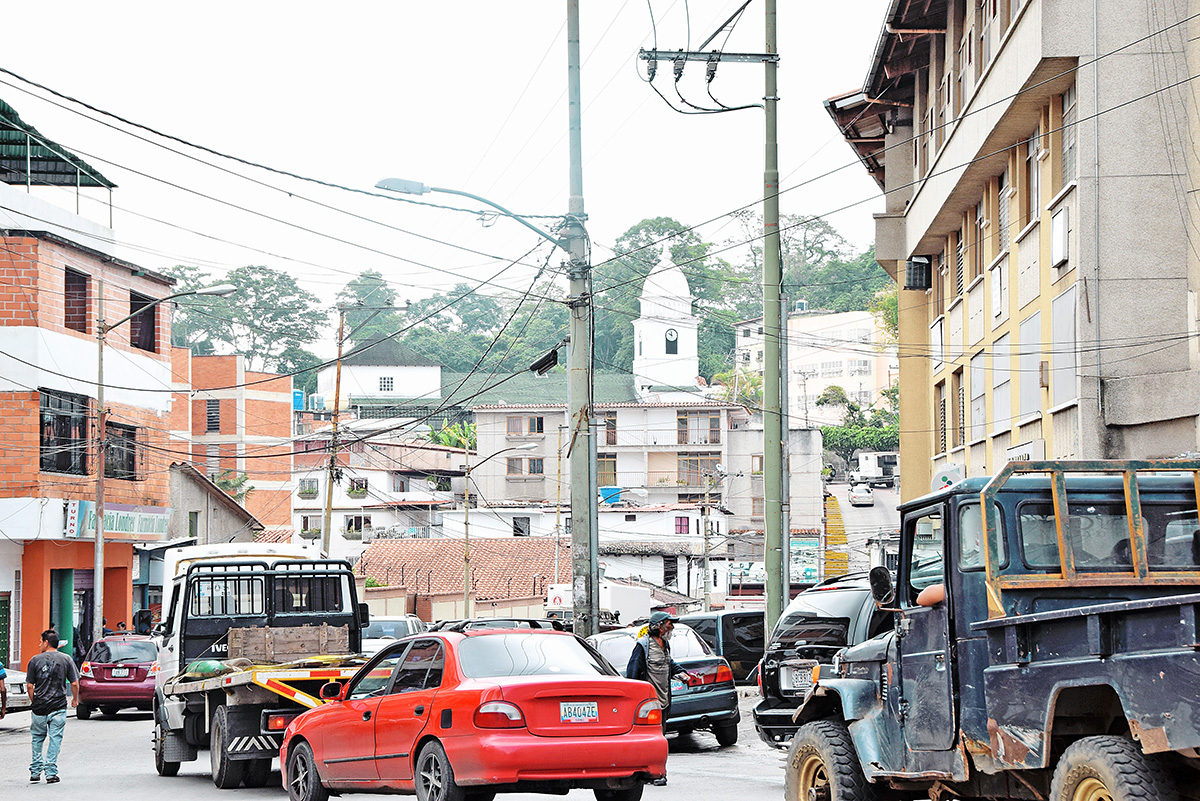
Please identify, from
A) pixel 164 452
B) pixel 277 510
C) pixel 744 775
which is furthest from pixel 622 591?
pixel 744 775

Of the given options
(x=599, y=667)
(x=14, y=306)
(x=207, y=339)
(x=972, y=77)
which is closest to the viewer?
(x=599, y=667)

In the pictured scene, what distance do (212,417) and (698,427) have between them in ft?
88.4

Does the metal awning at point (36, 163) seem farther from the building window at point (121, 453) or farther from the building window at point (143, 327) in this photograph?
the building window at point (121, 453)

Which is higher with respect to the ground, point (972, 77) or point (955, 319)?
point (972, 77)

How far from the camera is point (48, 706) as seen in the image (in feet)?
52.0

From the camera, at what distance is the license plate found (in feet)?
32.7

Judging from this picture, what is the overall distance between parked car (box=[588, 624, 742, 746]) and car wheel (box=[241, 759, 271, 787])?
14.1 feet

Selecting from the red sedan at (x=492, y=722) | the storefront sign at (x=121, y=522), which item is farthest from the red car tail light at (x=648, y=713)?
the storefront sign at (x=121, y=522)

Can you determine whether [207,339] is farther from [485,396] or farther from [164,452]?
[164,452]

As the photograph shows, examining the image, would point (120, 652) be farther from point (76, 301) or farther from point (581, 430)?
point (76, 301)

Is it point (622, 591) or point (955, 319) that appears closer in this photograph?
point (955, 319)

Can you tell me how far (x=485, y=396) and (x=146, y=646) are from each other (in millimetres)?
72119

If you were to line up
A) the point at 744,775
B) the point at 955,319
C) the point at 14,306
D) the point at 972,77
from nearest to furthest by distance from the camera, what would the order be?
the point at 744,775 → the point at 972,77 → the point at 955,319 → the point at 14,306

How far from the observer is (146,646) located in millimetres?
25922
